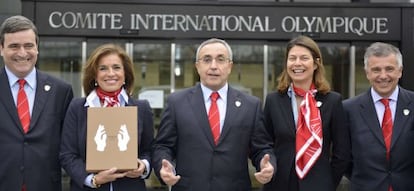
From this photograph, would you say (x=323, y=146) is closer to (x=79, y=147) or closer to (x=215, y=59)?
(x=215, y=59)

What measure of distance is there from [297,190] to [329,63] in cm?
903

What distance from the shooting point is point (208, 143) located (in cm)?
449

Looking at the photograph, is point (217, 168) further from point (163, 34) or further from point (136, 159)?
point (163, 34)

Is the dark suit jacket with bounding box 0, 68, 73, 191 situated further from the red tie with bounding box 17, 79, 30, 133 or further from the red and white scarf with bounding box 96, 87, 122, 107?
the red and white scarf with bounding box 96, 87, 122, 107

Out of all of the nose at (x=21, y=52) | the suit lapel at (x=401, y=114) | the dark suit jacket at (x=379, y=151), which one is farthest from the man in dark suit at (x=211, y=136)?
the nose at (x=21, y=52)

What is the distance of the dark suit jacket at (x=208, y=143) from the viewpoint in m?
4.49

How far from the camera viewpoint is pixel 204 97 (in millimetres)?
4703

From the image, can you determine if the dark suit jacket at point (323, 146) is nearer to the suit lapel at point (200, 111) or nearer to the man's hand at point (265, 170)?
the man's hand at point (265, 170)

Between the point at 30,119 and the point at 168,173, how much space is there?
3.87 ft

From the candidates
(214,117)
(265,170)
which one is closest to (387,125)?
(265,170)

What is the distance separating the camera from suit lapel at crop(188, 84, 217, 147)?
4512 millimetres

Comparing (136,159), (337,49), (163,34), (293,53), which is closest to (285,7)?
(337,49)

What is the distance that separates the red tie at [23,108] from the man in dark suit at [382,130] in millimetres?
2672

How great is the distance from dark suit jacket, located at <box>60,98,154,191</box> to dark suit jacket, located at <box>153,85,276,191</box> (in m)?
0.17
